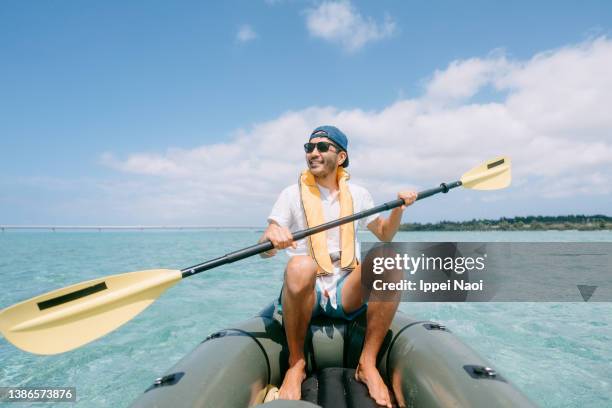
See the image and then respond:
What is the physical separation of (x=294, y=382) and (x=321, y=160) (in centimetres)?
156

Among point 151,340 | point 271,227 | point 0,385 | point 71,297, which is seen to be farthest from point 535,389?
point 0,385

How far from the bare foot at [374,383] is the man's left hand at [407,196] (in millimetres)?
1266

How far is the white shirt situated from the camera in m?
2.64

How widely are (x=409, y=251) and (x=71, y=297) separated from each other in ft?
7.25

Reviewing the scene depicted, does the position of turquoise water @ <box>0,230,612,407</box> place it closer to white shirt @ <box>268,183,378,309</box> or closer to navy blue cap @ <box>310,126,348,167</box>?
white shirt @ <box>268,183,378,309</box>

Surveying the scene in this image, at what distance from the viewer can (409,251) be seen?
2385 millimetres

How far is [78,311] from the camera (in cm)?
228

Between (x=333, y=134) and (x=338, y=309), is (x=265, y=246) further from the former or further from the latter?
(x=333, y=134)

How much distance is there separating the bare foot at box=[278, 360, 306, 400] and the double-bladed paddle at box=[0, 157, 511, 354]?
29.9 inches

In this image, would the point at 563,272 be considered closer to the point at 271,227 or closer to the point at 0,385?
the point at 271,227

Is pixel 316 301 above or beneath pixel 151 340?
above

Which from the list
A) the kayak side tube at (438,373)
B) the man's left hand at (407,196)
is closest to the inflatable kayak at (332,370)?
the kayak side tube at (438,373)

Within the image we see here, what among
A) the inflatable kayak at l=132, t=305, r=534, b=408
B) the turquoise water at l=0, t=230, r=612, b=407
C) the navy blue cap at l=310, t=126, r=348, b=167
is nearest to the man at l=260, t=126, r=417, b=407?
the navy blue cap at l=310, t=126, r=348, b=167
